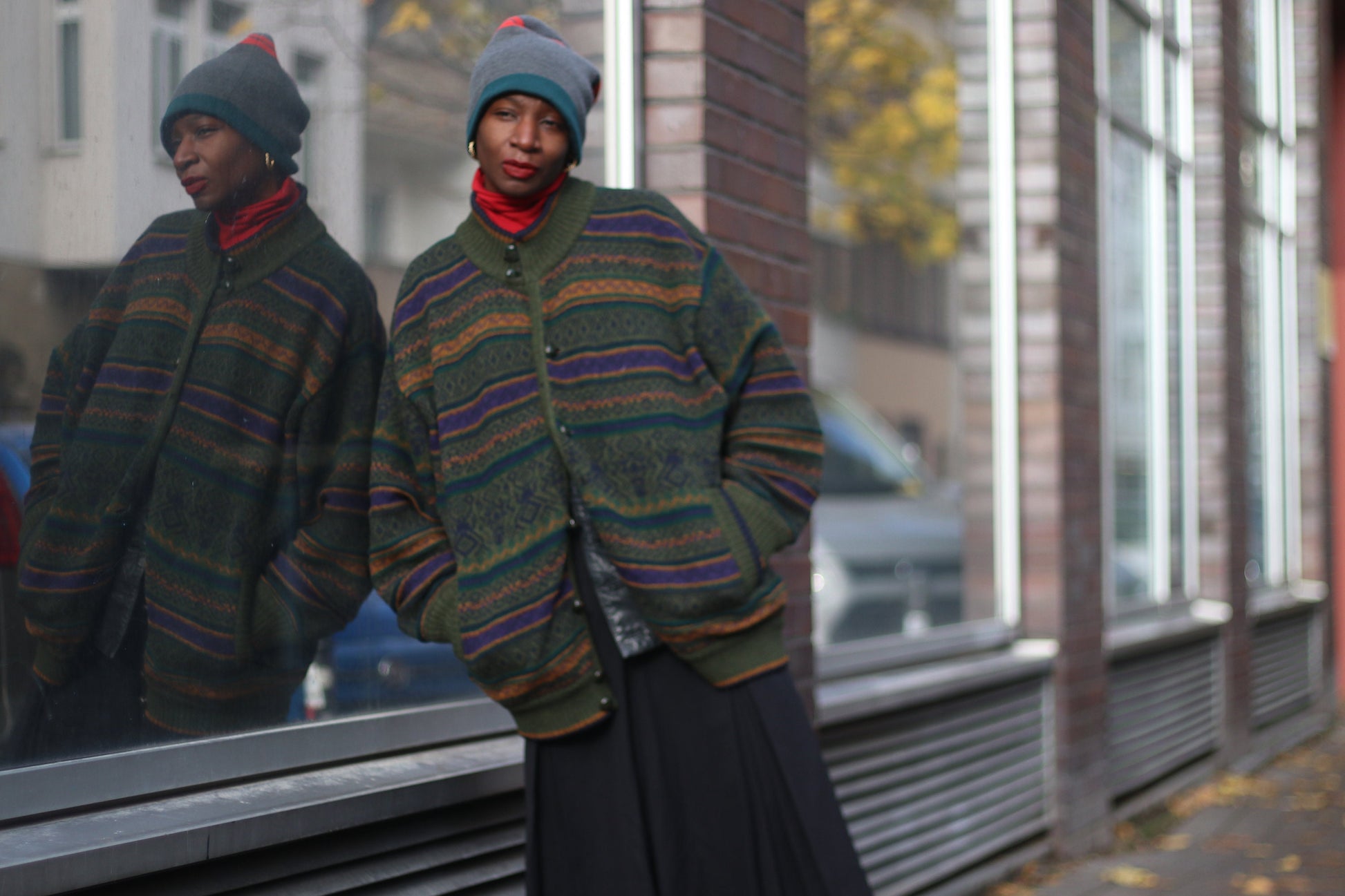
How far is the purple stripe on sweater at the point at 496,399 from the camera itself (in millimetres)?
2494

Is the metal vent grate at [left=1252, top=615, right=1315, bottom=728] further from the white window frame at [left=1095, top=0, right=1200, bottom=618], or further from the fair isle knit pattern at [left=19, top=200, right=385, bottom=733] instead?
the fair isle knit pattern at [left=19, top=200, right=385, bottom=733]

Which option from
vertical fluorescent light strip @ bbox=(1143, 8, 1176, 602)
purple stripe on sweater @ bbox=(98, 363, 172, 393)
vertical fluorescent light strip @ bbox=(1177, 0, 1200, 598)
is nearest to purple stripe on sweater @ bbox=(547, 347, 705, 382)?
purple stripe on sweater @ bbox=(98, 363, 172, 393)

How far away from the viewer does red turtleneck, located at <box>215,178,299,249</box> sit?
278 cm

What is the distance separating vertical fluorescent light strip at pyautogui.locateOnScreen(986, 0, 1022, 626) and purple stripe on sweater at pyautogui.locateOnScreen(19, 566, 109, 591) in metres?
3.92

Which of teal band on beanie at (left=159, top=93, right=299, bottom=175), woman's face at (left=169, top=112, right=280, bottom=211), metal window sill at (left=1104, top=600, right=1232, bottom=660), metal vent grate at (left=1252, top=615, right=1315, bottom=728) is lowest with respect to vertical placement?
metal vent grate at (left=1252, top=615, right=1315, bottom=728)

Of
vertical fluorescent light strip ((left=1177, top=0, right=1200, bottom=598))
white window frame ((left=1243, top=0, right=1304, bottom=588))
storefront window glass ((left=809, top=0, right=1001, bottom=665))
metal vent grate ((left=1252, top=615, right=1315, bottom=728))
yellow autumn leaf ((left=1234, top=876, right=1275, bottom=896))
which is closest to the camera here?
yellow autumn leaf ((left=1234, top=876, right=1275, bottom=896))

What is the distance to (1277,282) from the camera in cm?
1039

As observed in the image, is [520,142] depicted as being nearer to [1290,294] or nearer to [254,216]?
[254,216]

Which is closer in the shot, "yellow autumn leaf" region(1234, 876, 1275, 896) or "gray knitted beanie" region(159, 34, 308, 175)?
"gray knitted beanie" region(159, 34, 308, 175)

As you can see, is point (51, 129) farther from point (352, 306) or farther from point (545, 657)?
point (545, 657)

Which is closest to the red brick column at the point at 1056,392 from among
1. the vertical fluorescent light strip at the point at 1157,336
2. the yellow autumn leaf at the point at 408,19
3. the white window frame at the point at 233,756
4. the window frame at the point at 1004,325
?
the window frame at the point at 1004,325

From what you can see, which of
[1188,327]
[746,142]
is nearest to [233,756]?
[746,142]

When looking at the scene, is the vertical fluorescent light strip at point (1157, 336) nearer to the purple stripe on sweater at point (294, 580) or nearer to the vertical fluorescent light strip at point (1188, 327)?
the vertical fluorescent light strip at point (1188, 327)

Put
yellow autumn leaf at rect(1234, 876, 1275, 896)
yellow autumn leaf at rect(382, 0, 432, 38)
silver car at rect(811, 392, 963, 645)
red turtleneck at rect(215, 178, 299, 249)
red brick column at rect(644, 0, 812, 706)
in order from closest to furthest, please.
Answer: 1. red turtleneck at rect(215, 178, 299, 249)
2. yellow autumn leaf at rect(382, 0, 432, 38)
3. red brick column at rect(644, 0, 812, 706)
4. yellow autumn leaf at rect(1234, 876, 1275, 896)
5. silver car at rect(811, 392, 963, 645)
